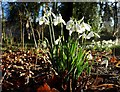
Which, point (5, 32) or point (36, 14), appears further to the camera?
point (5, 32)

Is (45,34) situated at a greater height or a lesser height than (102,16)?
lesser

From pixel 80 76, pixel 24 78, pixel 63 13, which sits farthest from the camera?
pixel 63 13

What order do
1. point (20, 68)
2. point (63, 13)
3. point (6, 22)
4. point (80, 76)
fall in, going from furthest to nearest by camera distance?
point (6, 22) < point (63, 13) < point (20, 68) < point (80, 76)

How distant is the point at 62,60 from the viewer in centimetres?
165

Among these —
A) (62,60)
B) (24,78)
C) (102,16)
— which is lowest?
(24,78)

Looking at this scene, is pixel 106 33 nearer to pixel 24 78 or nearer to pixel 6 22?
pixel 6 22

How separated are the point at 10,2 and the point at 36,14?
459 mm

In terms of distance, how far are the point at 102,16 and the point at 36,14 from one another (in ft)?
3.84

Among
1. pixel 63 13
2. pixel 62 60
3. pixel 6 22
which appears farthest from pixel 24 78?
pixel 6 22

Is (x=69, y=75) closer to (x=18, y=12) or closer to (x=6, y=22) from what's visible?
(x=18, y=12)

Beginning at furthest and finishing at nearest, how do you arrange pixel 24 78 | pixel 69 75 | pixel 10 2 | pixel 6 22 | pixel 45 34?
pixel 6 22
pixel 45 34
pixel 10 2
pixel 24 78
pixel 69 75

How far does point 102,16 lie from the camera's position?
4.88 meters

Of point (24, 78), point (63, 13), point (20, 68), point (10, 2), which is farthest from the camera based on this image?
point (10, 2)

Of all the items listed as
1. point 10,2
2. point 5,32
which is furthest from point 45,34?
point 5,32
